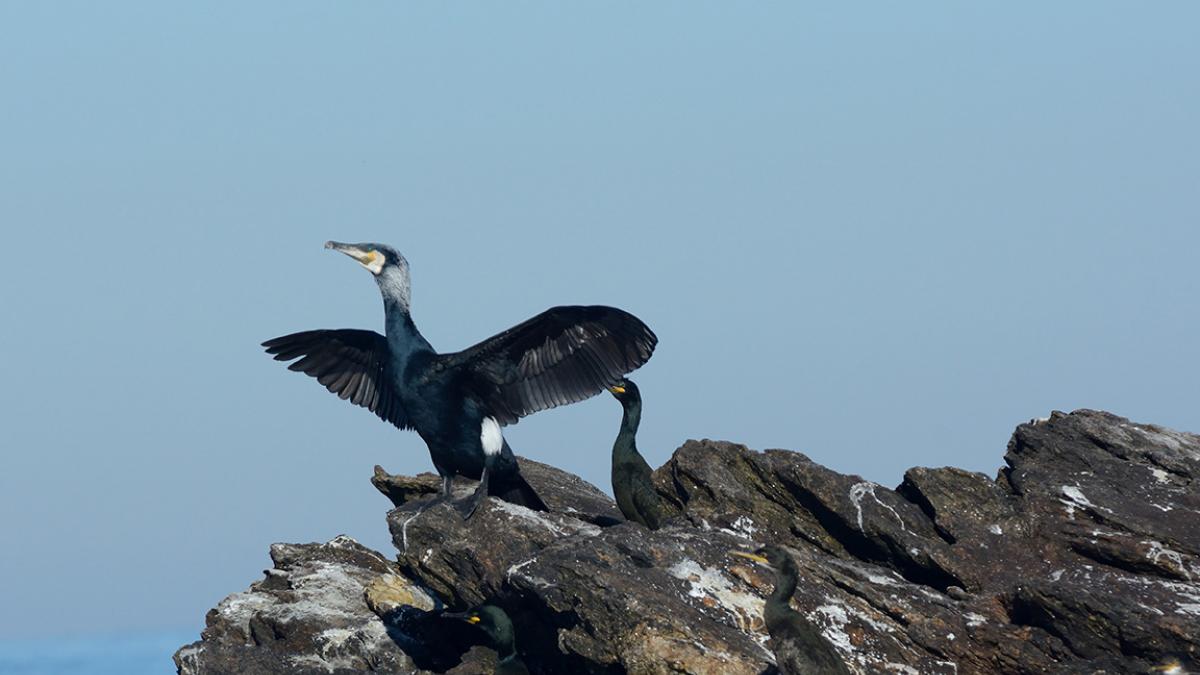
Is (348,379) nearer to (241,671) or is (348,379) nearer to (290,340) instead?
(290,340)

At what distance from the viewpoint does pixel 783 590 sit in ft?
41.5

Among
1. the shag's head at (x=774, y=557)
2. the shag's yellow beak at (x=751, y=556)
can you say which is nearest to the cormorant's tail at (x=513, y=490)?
the shag's yellow beak at (x=751, y=556)

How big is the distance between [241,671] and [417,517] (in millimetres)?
2199

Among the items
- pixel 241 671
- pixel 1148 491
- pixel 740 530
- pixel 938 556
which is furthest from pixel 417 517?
pixel 1148 491

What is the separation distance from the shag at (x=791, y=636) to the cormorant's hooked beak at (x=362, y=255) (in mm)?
5615

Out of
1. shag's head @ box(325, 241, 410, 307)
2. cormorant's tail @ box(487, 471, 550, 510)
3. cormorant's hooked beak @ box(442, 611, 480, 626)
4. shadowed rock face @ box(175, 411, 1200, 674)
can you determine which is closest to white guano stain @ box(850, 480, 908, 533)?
shadowed rock face @ box(175, 411, 1200, 674)

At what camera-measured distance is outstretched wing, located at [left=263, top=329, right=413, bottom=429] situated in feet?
57.3

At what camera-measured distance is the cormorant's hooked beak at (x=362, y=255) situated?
53.7 ft

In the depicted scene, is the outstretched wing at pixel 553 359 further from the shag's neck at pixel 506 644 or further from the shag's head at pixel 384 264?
the shag's neck at pixel 506 644

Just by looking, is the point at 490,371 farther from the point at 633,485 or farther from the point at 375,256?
the point at 633,485

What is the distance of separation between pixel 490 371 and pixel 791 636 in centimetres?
491

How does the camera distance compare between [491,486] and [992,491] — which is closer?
[992,491]

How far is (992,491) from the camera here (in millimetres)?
15617

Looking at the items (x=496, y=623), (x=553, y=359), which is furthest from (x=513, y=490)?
(x=496, y=623)
